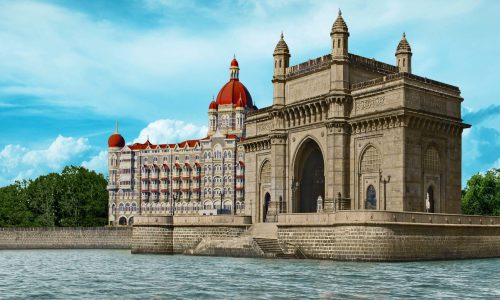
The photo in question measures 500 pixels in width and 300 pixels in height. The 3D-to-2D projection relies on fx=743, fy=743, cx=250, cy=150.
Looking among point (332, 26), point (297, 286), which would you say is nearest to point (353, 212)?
point (297, 286)

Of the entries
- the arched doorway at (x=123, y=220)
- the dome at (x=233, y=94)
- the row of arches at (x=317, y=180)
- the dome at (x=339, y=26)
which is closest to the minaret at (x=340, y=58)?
the dome at (x=339, y=26)

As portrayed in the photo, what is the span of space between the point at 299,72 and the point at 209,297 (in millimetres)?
35232

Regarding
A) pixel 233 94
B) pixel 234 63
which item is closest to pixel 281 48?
pixel 233 94

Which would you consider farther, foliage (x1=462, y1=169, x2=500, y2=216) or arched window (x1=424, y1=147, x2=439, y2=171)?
foliage (x1=462, y1=169, x2=500, y2=216)

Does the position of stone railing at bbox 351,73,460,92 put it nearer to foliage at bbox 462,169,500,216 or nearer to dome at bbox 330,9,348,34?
dome at bbox 330,9,348,34

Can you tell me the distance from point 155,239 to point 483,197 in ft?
132

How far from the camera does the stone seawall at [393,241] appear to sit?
46688mm

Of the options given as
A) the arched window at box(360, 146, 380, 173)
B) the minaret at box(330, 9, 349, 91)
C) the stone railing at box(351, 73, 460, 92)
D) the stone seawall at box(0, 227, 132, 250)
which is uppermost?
the minaret at box(330, 9, 349, 91)

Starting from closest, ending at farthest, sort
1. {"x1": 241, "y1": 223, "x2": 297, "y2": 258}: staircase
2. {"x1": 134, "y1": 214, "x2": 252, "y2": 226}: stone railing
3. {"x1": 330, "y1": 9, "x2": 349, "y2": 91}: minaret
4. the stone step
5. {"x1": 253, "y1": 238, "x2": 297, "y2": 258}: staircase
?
{"x1": 253, "y1": 238, "x2": 297, "y2": 258}: staircase
{"x1": 241, "y1": 223, "x2": 297, "y2": 258}: staircase
the stone step
{"x1": 330, "y1": 9, "x2": 349, "y2": 91}: minaret
{"x1": 134, "y1": 214, "x2": 252, "y2": 226}: stone railing

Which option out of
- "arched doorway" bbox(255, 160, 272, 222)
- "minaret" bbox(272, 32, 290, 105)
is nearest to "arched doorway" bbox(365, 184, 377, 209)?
"minaret" bbox(272, 32, 290, 105)

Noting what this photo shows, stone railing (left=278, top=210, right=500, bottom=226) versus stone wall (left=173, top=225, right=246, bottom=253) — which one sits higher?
stone railing (left=278, top=210, right=500, bottom=226)

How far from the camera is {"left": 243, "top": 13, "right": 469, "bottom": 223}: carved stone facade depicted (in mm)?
54344

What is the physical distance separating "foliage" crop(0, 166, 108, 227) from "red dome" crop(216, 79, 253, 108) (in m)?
30.7

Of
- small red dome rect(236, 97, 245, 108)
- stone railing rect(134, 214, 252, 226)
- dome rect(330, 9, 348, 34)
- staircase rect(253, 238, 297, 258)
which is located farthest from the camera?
small red dome rect(236, 97, 245, 108)
